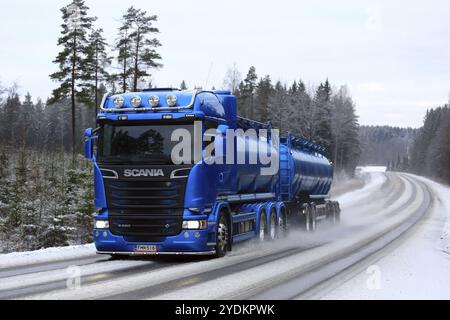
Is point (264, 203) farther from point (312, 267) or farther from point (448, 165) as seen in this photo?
point (448, 165)

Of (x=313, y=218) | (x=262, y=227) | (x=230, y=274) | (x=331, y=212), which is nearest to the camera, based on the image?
(x=230, y=274)

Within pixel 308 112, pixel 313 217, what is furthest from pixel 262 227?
pixel 308 112

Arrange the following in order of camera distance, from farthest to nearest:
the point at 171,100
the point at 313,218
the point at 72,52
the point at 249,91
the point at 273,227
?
the point at 249,91 → the point at 72,52 → the point at 313,218 → the point at 273,227 → the point at 171,100

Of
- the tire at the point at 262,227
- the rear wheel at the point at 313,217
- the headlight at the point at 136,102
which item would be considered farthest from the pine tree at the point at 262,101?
the headlight at the point at 136,102

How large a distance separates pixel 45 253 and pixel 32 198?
621 cm

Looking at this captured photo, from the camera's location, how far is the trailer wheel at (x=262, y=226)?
1744 centimetres

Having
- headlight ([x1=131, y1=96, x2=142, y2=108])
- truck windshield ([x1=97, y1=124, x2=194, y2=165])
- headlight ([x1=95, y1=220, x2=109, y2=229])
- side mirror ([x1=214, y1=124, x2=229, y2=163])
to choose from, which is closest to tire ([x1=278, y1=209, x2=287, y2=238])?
side mirror ([x1=214, y1=124, x2=229, y2=163])

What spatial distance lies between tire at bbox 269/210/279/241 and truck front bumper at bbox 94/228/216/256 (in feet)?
A: 17.7

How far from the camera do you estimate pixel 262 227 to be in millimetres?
17656

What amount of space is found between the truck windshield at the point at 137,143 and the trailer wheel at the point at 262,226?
17.8ft

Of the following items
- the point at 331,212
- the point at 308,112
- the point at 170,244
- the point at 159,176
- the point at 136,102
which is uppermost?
the point at 308,112

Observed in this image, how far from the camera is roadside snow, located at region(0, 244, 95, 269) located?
509 inches

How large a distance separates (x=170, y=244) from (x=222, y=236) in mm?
1676

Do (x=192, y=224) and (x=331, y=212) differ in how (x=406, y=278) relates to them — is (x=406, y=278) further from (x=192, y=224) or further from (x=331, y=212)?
(x=331, y=212)
